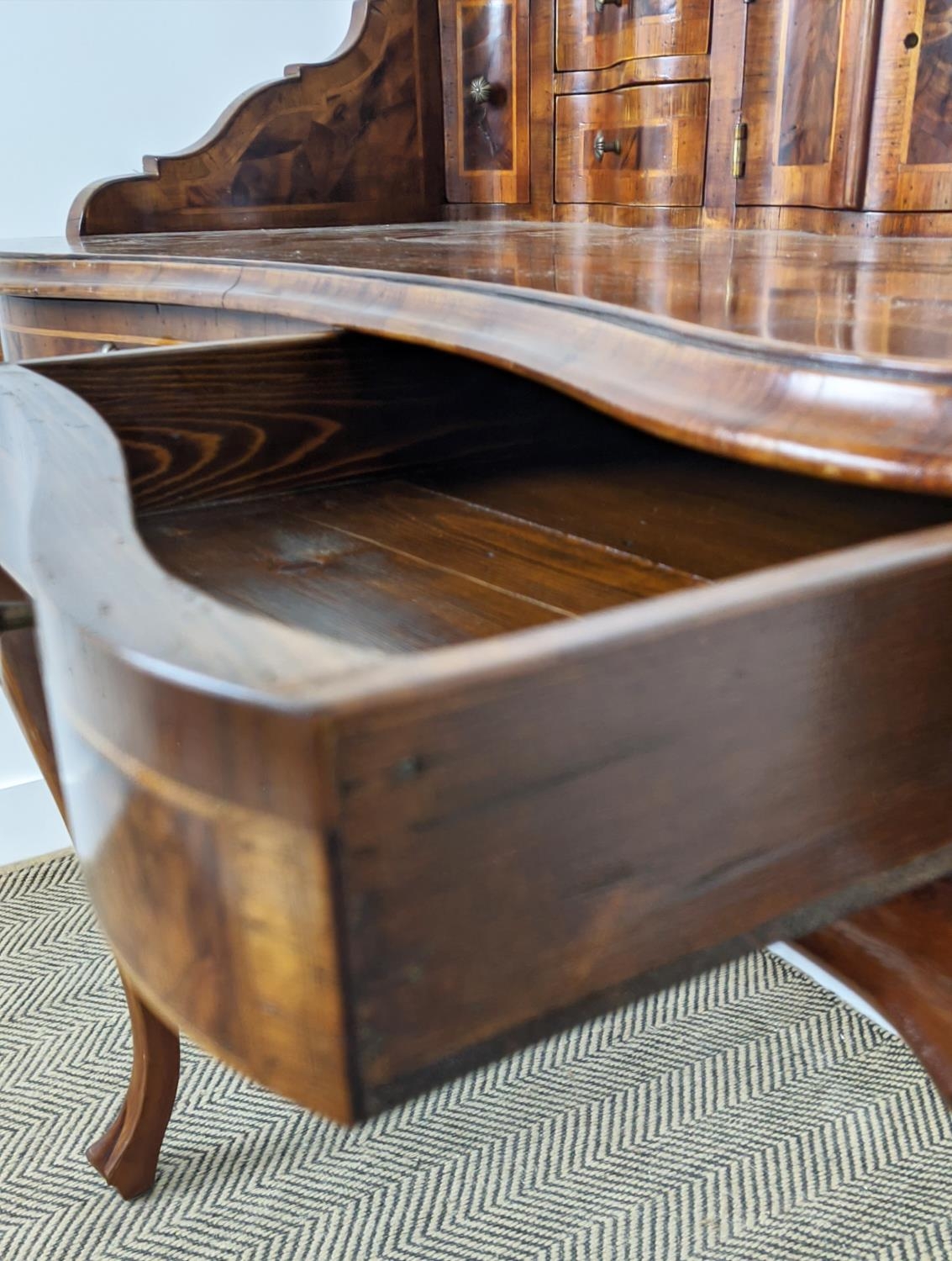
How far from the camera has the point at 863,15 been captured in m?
0.93

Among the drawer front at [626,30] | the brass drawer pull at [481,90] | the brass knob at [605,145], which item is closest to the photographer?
the drawer front at [626,30]

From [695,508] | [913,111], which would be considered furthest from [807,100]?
[695,508]

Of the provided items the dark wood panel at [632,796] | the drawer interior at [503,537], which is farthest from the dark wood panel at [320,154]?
the dark wood panel at [632,796]

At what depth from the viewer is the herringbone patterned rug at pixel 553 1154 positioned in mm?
965

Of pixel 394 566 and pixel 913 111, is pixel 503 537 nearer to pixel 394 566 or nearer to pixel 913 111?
pixel 394 566

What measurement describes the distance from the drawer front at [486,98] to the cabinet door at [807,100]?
36 cm

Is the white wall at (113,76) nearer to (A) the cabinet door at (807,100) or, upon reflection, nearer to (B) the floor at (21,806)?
(B) the floor at (21,806)

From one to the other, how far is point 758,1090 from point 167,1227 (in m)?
0.57

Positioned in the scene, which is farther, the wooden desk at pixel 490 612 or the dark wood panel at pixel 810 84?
the dark wood panel at pixel 810 84

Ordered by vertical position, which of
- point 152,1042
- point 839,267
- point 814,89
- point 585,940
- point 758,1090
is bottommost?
point 758,1090

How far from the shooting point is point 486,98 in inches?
54.7

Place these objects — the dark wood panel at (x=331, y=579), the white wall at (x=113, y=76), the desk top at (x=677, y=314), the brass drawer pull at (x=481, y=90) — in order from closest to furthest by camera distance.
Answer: the desk top at (x=677, y=314) < the dark wood panel at (x=331, y=579) < the brass drawer pull at (x=481, y=90) < the white wall at (x=113, y=76)

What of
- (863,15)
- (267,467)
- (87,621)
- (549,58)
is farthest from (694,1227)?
(549,58)

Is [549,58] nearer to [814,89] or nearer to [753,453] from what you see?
[814,89]
